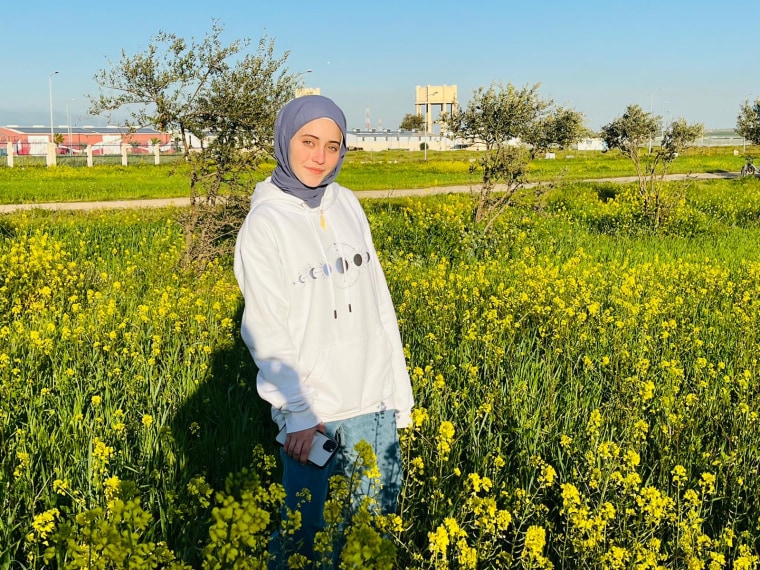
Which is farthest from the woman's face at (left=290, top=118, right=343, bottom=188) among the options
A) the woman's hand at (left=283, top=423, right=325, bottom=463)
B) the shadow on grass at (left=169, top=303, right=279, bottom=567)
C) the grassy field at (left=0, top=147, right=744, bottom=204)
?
the grassy field at (left=0, top=147, right=744, bottom=204)

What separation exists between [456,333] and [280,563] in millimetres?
3757

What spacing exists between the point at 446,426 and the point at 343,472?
1.57 ft

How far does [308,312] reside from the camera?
92.5 inches

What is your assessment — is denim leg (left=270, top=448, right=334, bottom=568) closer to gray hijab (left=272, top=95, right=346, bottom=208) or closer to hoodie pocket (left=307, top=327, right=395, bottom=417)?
hoodie pocket (left=307, top=327, right=395, bottom=417)

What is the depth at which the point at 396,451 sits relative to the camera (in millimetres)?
2545

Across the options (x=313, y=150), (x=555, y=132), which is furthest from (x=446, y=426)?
(x=555, y=132)

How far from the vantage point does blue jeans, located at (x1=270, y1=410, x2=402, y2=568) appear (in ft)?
7.66

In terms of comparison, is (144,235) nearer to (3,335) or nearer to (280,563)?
(3,335)

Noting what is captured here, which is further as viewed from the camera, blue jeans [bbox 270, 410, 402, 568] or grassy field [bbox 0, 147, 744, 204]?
grassy field [bbox 0, 147, 744, 204]

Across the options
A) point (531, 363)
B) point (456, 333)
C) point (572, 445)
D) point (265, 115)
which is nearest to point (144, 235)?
point (265, 115)

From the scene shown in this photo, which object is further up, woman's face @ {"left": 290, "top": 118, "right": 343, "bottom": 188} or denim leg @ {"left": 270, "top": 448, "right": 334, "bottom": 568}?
woman's face @ {"left": 290, "top": 118, "right": 343, "bottom": 188}

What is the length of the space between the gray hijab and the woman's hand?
30.0 inches

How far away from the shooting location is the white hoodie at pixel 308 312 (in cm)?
228

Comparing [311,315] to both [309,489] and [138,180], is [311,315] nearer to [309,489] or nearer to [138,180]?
[309,489]
